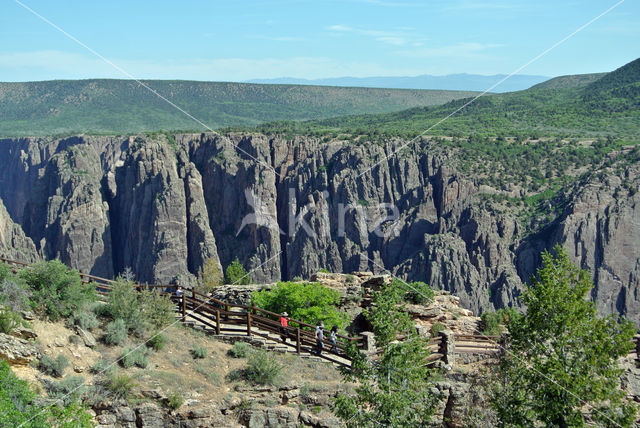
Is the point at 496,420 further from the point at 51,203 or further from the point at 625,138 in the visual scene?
the point at 51,203

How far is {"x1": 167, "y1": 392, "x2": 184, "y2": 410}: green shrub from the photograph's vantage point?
1642 cm

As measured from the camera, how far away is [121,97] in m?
171

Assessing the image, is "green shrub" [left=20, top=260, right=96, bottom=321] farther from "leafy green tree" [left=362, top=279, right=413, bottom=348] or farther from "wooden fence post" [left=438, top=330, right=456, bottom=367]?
"wooden fence post" [left=438, top=330, right=456, bottom=367]

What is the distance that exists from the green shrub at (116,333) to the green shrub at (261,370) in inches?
130

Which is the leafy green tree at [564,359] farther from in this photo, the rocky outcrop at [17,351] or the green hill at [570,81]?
the green hill at [570,81]

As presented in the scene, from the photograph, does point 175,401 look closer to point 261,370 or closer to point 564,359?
point 261,370

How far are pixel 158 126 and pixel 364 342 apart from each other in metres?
140

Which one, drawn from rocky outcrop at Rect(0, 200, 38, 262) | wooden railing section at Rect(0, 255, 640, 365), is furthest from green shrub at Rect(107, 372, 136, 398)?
rocky outcrop at Rect(0, 200, 38, 262)

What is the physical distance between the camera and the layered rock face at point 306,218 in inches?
3093

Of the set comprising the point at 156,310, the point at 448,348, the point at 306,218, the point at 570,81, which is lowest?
the point at 306,218

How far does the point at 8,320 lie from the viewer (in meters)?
16.0

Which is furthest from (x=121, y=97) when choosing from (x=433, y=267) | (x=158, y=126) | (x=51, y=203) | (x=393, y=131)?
(x=433, y=267)

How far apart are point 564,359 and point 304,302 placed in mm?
11653

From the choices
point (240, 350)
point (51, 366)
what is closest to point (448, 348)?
point (240, 350)
